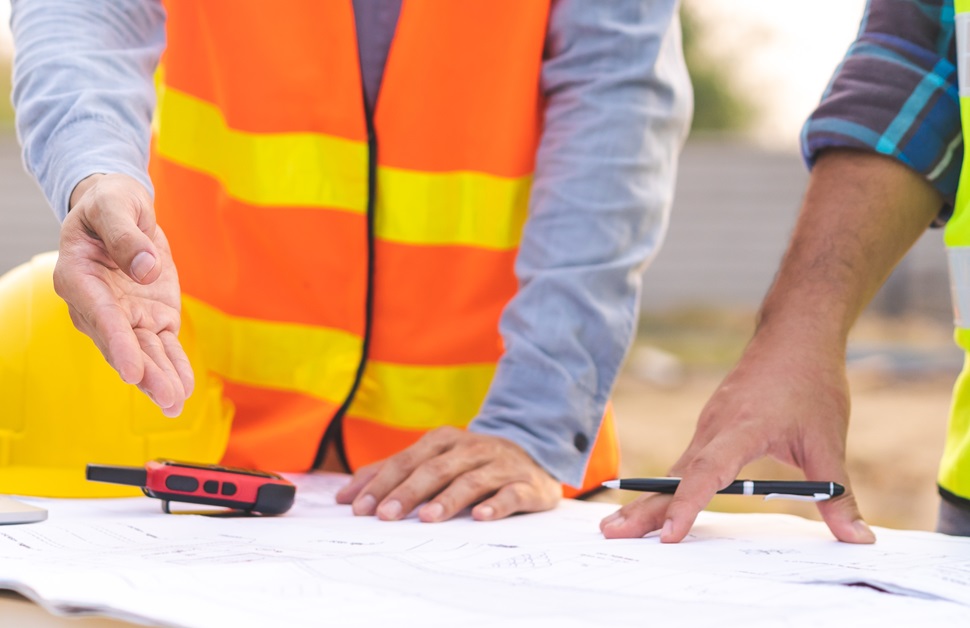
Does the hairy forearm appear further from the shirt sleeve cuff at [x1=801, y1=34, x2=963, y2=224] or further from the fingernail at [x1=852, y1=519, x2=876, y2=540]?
the fingernail at [x1=852, y1=519, x2=876, y2=540]

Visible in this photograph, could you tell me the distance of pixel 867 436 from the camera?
5930 millimetres

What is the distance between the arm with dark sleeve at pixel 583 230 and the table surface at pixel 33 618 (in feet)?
2.23

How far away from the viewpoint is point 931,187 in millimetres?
1257

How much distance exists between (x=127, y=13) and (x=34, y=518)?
0.68 meters

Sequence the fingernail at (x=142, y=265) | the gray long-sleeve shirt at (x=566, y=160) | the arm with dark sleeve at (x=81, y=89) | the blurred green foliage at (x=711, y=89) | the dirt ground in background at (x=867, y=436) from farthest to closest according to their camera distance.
Result: the blurred green foliage at (x=711, y=89) → the dirt ground in background at (x=867, y=436) → the gray long-sleeve shirt at (x=566, y=160) → the arm with dark sleeve at (x=81, y=89) → the fingernail at (x=142, y=265)

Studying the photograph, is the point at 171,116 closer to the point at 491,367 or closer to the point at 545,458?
the point at 491,367

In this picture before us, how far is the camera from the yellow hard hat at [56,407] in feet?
4.08

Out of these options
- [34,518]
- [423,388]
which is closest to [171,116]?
[423,388]

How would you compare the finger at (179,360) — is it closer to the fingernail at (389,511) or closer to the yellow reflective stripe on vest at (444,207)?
the fingernail at (389,511)

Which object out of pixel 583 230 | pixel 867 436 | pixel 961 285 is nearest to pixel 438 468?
pixel 583 230

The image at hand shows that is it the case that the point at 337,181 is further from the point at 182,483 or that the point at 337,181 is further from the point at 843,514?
the point at 843,514

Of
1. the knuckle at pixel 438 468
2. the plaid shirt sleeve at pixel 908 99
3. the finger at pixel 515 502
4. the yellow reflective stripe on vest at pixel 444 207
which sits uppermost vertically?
the plaid shirt sleeve at pixel 908 99

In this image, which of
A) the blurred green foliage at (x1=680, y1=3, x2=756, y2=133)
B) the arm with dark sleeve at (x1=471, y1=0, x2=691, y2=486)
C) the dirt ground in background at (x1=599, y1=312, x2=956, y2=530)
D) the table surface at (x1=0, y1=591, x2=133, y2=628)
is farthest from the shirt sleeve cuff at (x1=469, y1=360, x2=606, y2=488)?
the blurred green foliage at (x1=680, y1=3, x2=756, y2=133)

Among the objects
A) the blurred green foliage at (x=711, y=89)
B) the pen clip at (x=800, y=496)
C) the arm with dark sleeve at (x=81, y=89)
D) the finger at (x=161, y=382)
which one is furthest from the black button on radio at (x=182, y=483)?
the blurred green foliage at (x=711, y=89)
